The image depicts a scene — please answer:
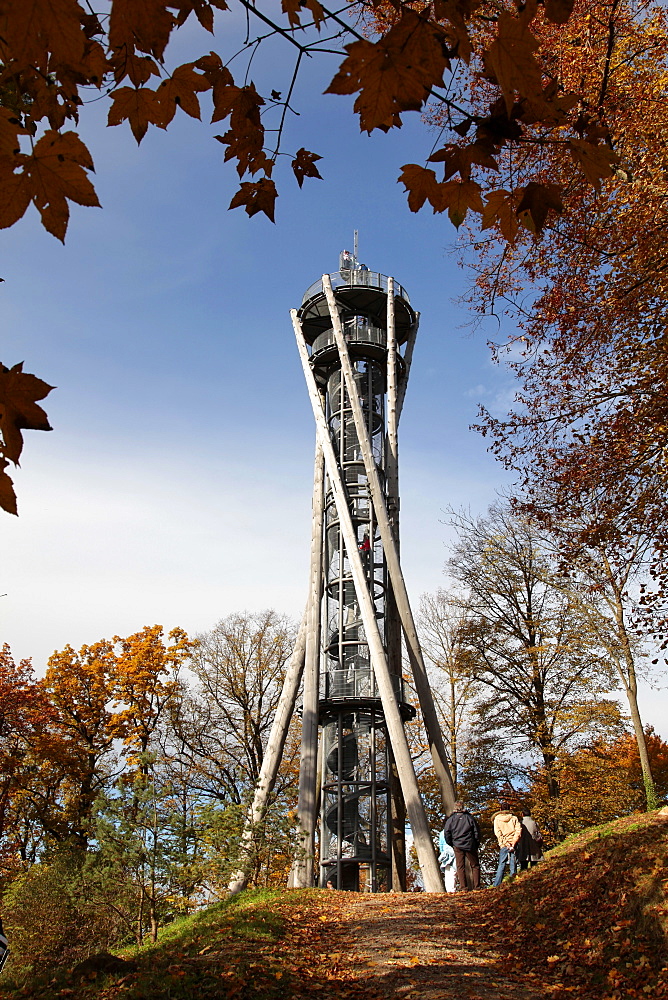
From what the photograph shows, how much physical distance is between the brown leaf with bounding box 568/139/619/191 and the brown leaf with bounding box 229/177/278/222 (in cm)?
137

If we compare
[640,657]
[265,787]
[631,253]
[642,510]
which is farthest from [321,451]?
[631,253]

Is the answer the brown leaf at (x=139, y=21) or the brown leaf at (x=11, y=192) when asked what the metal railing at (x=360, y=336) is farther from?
the brown leaf at (x=11, y=192)

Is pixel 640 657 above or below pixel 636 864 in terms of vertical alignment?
above

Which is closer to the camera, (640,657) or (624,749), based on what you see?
(640,657)

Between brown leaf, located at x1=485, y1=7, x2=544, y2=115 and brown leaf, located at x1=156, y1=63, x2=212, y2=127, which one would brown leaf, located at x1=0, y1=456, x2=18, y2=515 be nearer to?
brown leaf, located at x1=156, y1=63, x2=212, y2=127

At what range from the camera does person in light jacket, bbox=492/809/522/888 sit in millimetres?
9062

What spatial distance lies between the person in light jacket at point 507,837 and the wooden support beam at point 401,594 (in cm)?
257

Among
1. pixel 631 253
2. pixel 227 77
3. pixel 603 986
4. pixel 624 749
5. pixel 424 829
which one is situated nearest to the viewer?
pixel 227 77

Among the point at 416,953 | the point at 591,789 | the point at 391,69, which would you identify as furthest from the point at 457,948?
the point at 591,789

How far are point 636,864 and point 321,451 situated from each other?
1212 centimetres

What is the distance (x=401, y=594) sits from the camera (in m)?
14.9

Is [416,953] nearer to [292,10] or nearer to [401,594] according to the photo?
[292,10]

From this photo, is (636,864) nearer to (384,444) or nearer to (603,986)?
(603,986)

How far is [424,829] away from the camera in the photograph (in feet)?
39.8
